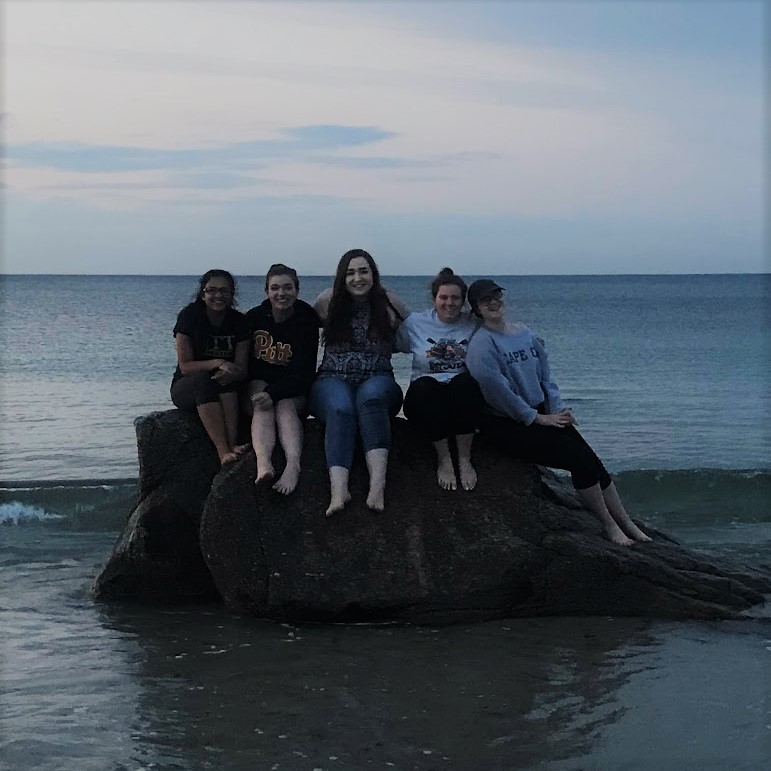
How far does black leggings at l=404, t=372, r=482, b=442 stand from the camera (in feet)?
23.8

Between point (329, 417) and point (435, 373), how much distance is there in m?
0.78

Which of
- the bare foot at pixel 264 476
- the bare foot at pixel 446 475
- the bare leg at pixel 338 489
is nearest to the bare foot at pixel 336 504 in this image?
the bare leg at pixel 338 489

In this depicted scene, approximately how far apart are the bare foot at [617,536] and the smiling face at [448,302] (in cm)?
180

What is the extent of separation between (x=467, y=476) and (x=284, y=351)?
1507mm

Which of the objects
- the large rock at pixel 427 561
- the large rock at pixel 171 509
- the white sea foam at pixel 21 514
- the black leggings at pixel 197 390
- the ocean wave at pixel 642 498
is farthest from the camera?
the ocean wave at pixel 642 498

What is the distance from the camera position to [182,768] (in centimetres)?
498

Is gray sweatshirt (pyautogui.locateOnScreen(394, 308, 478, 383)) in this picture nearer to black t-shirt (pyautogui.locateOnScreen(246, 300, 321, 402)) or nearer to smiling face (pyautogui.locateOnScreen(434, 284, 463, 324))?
smiling face (pyautogui.locateOnScreen(434, 284, 463, 324))

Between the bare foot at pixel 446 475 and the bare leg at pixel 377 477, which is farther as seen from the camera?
the bare foot at pixel 446 475

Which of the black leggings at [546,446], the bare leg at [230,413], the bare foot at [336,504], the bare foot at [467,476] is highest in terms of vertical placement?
the bare leg at [230,413]

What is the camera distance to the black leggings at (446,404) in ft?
23.8

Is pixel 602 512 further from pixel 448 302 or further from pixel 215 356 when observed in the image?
pixel 215 356

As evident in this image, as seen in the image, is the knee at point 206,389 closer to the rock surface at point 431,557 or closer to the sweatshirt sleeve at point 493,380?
the rock surface at point 431,557

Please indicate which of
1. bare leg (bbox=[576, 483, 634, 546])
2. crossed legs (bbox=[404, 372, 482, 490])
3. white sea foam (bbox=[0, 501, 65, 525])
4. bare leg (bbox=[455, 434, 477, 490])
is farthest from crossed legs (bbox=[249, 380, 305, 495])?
white sea foam (bbox=[0, 501, 65, 525])

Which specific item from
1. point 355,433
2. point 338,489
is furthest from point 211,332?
point 338,489
